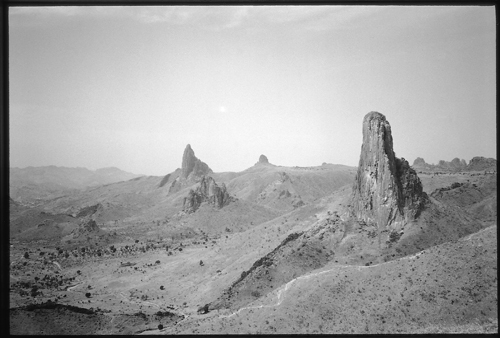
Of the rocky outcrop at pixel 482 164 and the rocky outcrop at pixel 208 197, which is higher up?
the rocky outcrop at pixel 482 164

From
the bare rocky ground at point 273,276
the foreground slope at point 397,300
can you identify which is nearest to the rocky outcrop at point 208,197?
the bare rocky ground at point 273,276

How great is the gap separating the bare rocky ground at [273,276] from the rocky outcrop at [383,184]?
195 centimetres

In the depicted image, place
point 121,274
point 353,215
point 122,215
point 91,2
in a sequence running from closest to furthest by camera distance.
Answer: point 91,2
point 353,215
point 121,274
point 122,215

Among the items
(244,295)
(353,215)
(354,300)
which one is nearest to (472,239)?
(354,300)

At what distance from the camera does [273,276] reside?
105 feet

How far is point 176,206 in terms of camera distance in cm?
10425

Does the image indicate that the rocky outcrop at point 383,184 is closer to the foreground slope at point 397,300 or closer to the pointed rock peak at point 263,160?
the foreground slope at point 397,300

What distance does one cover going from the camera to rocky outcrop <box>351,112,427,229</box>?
3484cm

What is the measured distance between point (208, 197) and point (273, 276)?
6074 cm

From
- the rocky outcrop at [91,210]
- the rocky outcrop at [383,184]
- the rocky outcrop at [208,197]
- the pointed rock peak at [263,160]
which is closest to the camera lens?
the rocky outcrop at [383,184]

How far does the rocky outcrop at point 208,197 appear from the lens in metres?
88.8

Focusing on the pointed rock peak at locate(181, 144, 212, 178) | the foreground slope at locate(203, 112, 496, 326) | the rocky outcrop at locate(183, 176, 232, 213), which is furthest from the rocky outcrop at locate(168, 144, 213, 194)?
the foreground slope at locate(203, 112, 496, 326)

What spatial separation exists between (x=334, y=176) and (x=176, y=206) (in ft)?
207

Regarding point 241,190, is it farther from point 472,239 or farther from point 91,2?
point 91,2
